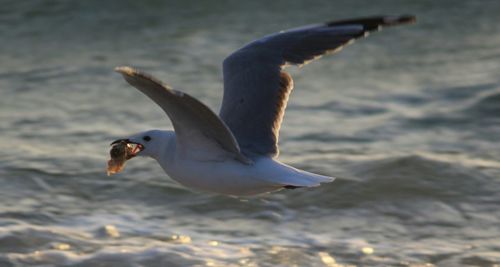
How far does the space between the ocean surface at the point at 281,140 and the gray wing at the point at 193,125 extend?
0.96m

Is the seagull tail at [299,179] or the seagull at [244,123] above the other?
the seagull at [244,123]

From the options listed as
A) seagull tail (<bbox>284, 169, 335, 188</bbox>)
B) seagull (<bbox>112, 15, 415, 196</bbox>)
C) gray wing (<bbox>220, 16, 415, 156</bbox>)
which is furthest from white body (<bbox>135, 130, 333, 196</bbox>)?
gray wing (<bbox>220, 16, 415, 156</bbox>)

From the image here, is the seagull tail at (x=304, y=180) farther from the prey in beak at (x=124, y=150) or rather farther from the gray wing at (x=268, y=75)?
the prey in beak at (x=124, y=150)

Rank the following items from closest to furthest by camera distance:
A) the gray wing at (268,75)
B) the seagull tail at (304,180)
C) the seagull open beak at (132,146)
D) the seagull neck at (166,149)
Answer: the seagull tail at (304,180)
the seagull neck at (166,149)
the seagull open beak at (132,146)
the gray wing at (268,75)

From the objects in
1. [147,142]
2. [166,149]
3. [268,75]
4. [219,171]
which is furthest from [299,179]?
[268,75]

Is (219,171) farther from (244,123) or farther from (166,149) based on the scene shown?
(244,123)

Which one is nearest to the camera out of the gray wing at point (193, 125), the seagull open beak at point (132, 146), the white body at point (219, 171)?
the gray wing at point (193, 125)

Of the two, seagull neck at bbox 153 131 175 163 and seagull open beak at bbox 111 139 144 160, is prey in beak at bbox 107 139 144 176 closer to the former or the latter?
seagull open beak at bbox 111 139 144 160

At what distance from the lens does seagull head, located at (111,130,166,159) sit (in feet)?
17.6

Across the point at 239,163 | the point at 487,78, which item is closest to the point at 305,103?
the point at 487,78

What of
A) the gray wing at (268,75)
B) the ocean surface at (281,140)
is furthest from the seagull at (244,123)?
the ocean surface at (281,140)

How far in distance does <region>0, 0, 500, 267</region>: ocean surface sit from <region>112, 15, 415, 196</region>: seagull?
85 cm

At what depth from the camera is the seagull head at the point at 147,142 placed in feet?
17.6

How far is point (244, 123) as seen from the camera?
5.63 m
